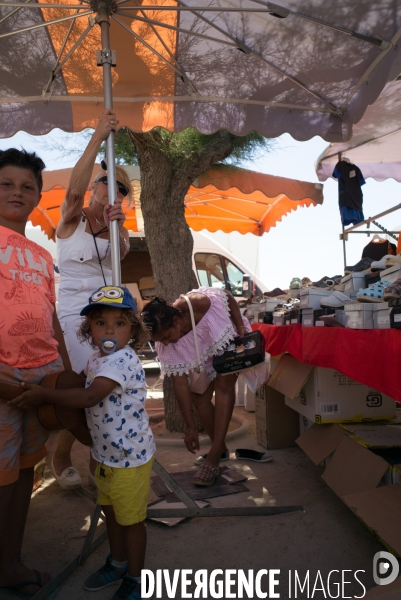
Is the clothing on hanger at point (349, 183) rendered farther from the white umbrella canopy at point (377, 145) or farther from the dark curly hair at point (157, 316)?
the dark curly hair at point (157, 316)

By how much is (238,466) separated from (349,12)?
124 inches

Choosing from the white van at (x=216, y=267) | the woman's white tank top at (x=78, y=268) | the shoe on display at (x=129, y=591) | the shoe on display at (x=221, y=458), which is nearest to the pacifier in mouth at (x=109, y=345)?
the woman's white tank top at (x=78, y=268)

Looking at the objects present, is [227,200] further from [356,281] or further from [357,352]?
[357,352]

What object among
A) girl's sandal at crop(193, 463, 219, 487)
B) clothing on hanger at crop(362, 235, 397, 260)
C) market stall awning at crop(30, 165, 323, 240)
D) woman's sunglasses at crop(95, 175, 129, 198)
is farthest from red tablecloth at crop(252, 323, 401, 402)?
market stall awning at crop(30, 165, 323, 240)

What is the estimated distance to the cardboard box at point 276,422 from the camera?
3.85 m

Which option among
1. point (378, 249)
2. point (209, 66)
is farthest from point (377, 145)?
point (209, 66)

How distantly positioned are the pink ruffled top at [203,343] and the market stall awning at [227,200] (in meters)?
3.41

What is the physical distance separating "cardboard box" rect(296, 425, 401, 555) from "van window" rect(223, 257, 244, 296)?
20.7 feet

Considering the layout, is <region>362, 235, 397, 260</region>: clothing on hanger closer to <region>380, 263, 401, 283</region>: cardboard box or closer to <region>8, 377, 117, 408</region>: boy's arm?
<region>380, 263, 401, 283</region>: cardboard box

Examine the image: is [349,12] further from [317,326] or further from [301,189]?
[301,189]

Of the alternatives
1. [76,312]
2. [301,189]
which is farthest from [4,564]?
[301,189]

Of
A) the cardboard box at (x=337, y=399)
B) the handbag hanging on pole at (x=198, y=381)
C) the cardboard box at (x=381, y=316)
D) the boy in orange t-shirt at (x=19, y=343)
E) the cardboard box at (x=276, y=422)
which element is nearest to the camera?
the boy in orange t-shirt at (x=19, y=343)

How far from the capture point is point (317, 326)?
2.78 m

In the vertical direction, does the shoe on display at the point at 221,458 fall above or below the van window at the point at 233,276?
below
